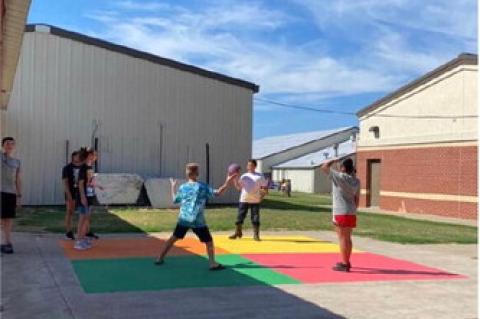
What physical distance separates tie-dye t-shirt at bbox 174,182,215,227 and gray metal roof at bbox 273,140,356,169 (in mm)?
50016

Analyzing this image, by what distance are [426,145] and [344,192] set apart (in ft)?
68.3

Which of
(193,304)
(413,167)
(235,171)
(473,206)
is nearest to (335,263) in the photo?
(235,171)

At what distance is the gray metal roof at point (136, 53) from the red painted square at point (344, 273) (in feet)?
56.9

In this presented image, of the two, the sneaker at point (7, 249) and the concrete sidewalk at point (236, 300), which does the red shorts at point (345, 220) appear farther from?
the sneaker at point (7, 249)

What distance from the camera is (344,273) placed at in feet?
31.6

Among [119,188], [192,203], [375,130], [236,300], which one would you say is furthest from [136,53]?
[236,300]

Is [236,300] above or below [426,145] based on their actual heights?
below

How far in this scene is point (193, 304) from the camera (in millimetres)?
7207

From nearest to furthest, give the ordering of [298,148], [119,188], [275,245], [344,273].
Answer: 1. [344,273]
2. [275,245]
3. [119,188]
4. [298,148]

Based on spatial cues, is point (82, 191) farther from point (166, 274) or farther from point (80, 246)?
point (166, 274)

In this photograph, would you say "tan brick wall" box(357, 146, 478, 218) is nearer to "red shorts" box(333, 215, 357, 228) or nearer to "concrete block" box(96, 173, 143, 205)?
"concrete block" box(96, 173, 143, 205)

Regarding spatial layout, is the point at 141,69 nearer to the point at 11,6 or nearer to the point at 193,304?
the point at 11,6

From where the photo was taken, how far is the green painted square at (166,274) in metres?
8.27

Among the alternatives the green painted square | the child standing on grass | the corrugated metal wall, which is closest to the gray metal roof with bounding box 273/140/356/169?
the corrugated metal wall
